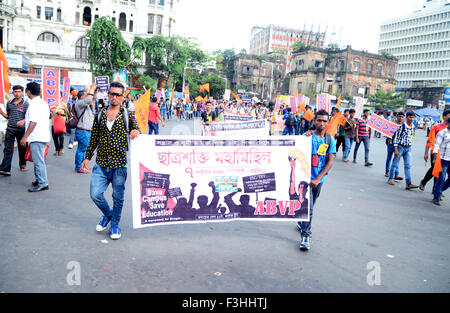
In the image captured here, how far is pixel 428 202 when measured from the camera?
7.94 meters

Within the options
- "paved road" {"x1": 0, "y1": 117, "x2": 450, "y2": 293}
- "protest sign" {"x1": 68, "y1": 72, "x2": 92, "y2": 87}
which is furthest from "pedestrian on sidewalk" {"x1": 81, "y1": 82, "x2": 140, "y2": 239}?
"protest sign" {"x1": 68, "y1": 72, "x2": 92, "y2": 87}

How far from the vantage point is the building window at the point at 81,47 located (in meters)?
49.8

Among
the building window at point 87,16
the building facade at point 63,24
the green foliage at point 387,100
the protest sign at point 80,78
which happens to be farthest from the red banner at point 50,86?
the green foliage at point 387,100

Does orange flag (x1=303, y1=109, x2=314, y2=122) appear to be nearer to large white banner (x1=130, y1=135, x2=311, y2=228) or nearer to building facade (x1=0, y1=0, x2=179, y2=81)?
large white banner (x1=130, y1=135, x2=311, y2=228)

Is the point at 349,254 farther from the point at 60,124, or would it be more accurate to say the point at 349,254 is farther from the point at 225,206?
the point at 60,124

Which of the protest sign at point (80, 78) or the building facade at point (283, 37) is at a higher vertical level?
the building facade at point (283, 37)

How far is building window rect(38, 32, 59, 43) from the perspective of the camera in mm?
48344

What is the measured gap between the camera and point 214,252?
4.33m

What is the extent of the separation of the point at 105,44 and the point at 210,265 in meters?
36.0

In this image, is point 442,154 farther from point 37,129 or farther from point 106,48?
point 106,48

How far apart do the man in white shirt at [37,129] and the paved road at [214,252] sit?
423 millimetres

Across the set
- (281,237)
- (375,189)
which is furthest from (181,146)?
(375,189)

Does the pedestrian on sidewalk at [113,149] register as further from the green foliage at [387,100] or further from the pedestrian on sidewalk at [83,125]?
the green foliage at [387,100]

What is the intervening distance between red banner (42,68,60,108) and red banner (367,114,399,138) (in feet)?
34.7
